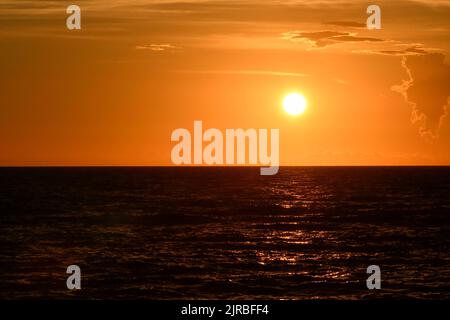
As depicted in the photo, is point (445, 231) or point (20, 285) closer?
point (20, 285)

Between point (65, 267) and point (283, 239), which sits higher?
point (283, 239)

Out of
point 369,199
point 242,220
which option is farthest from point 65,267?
point 369,199

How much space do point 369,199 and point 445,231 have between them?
1851 inches

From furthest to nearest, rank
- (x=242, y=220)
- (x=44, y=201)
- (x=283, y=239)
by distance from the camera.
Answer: (x=44, y=201) < (x=242, y=220) < (x=283, y=239)

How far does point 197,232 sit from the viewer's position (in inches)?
2479

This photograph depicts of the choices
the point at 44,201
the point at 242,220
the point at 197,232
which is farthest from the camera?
the point at 44,201

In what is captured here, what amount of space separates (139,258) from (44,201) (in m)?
62.2
